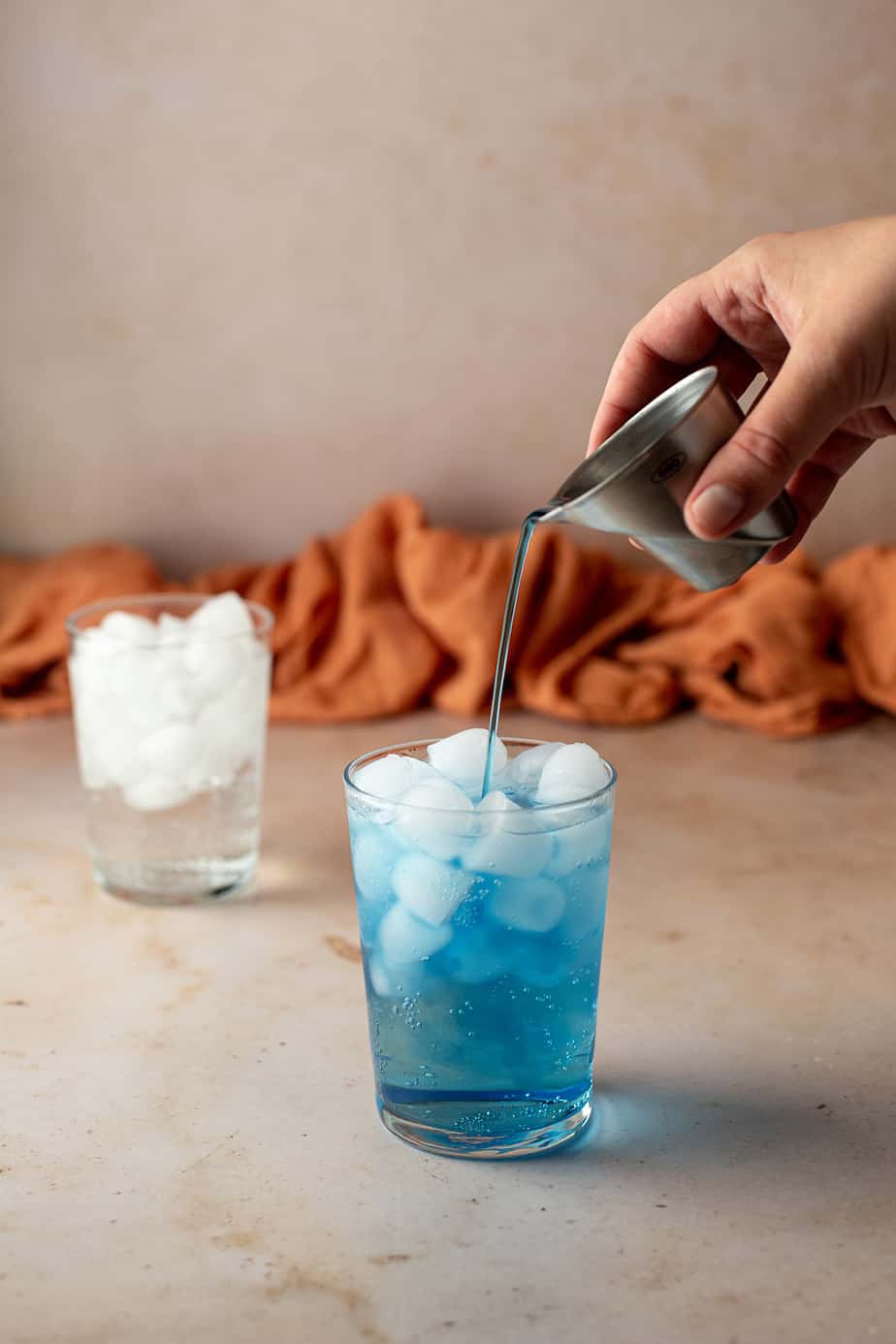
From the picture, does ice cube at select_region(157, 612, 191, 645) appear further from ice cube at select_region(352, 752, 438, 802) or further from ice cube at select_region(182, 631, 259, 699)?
ice cube at select_region(352, 752, 438, 802)

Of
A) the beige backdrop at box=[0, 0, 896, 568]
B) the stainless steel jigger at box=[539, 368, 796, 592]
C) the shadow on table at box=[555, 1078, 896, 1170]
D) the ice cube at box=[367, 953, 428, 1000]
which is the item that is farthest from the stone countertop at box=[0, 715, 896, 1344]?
the beige backdrop at box=[0, 0, 896, 568]

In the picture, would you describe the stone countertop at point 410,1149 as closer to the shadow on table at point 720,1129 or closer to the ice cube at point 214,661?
the shadow on table at point 720,1129

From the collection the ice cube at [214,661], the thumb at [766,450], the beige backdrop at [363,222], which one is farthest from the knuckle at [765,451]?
the beige backdrop at [363,222]

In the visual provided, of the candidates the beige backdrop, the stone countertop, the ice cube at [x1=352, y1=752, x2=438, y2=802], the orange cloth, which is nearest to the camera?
the stone countertop

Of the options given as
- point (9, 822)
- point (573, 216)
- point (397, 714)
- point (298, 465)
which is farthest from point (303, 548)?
point (9, 822)

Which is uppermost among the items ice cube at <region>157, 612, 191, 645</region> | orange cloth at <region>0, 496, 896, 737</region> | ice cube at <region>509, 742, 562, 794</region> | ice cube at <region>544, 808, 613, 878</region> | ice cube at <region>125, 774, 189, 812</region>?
ice cube at <region>509, 742, 562, 794</region>
